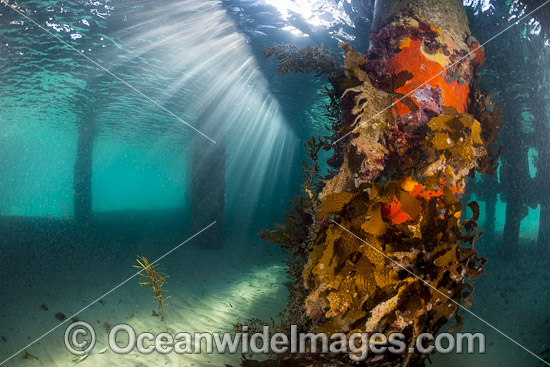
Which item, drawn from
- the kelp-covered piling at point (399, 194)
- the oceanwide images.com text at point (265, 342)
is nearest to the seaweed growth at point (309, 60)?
the kelp-covered piling at point (399, 194)

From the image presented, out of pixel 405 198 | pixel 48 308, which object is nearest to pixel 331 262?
pixel 405 198

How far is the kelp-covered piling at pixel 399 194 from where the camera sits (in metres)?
2.54

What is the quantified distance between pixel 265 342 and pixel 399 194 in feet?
9.31

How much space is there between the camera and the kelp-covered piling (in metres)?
2.54

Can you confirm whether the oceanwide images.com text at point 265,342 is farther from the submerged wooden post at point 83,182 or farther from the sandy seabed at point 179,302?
the submerged wooden post at point 83,182

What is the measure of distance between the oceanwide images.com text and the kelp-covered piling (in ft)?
0.32

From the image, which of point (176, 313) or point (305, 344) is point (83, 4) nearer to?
point (176, 313)

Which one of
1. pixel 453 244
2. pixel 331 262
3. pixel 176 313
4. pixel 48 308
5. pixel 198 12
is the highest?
pixel 198 12

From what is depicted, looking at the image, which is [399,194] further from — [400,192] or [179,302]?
[179,302]

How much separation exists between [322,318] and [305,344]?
449 mm

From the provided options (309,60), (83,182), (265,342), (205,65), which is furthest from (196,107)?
(265,342)

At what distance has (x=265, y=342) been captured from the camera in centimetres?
395

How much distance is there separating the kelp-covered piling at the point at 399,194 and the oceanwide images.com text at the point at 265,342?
97 millimetres

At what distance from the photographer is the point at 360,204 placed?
262 centimetres
